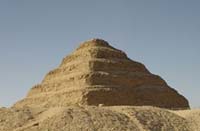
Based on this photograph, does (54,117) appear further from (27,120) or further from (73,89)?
(73,89)

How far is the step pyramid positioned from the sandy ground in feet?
53.3

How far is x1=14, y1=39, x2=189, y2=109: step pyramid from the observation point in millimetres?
36969

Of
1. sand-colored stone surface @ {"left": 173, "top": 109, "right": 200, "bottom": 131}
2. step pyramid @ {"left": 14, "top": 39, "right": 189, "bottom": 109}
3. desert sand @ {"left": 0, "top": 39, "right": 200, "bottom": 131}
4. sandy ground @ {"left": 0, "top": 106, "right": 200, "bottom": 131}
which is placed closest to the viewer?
sandy ground @ {"left": 0, "top": 106, "right": 200, "bottom": 131}

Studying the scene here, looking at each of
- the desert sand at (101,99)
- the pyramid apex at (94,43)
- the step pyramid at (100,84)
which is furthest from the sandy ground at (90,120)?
the pyramid apex at (94,43)

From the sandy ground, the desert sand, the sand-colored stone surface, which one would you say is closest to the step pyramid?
the desert sand

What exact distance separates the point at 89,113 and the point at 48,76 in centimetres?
2768

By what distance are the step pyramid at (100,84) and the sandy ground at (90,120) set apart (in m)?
16.3

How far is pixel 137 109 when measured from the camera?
1978cm

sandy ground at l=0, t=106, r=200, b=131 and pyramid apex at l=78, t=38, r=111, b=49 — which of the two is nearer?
sandy ground at l=0, t=106, r=200, b=131

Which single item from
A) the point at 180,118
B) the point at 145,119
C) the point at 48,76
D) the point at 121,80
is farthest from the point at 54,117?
the point at 48,76

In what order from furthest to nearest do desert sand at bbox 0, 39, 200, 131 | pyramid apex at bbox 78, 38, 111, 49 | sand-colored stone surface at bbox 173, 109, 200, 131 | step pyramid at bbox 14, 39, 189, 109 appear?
pyramid apex at bbox 78, 38, 111, 49, step pyramid at bbox 14, 39, 189, 109, sand-colored stone surface at bbox 173, 109, 200, 131, desert sand at bbox 0, 39, 200, 131

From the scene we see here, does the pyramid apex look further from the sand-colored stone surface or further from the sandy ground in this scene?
the sandy ground

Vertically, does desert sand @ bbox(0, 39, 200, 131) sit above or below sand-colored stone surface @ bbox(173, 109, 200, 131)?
above

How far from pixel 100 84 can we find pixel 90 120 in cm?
2068
